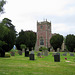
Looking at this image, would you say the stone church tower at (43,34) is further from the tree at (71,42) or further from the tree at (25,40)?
the tree at (71,42)

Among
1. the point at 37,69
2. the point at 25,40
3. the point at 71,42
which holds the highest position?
the point at 25,40

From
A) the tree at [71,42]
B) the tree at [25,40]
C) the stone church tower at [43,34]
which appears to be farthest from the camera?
the stone church tower at [43,34]

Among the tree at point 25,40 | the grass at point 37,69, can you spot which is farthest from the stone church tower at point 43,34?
the grass at point 37,69

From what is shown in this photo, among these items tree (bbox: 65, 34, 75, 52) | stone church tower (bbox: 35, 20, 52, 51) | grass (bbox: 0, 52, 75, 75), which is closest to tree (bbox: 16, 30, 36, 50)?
stone church tower (bbox: 35, 20, 52, 51)

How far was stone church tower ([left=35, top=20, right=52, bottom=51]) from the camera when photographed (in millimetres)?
53125

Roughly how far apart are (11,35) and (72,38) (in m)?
27.3

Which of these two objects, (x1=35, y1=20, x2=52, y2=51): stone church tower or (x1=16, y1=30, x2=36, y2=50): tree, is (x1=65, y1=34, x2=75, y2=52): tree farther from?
(x1=16, y1=30, x2=36, y2=50): tree

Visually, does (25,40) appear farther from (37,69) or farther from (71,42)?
(37,69)

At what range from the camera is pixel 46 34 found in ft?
174

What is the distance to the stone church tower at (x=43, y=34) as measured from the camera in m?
53.1

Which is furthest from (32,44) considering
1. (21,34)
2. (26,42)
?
(21,34)

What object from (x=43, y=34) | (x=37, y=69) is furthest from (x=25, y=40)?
(x=37, y=69)

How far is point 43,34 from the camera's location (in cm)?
5366

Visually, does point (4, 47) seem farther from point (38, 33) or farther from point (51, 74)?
point (38, 33)
